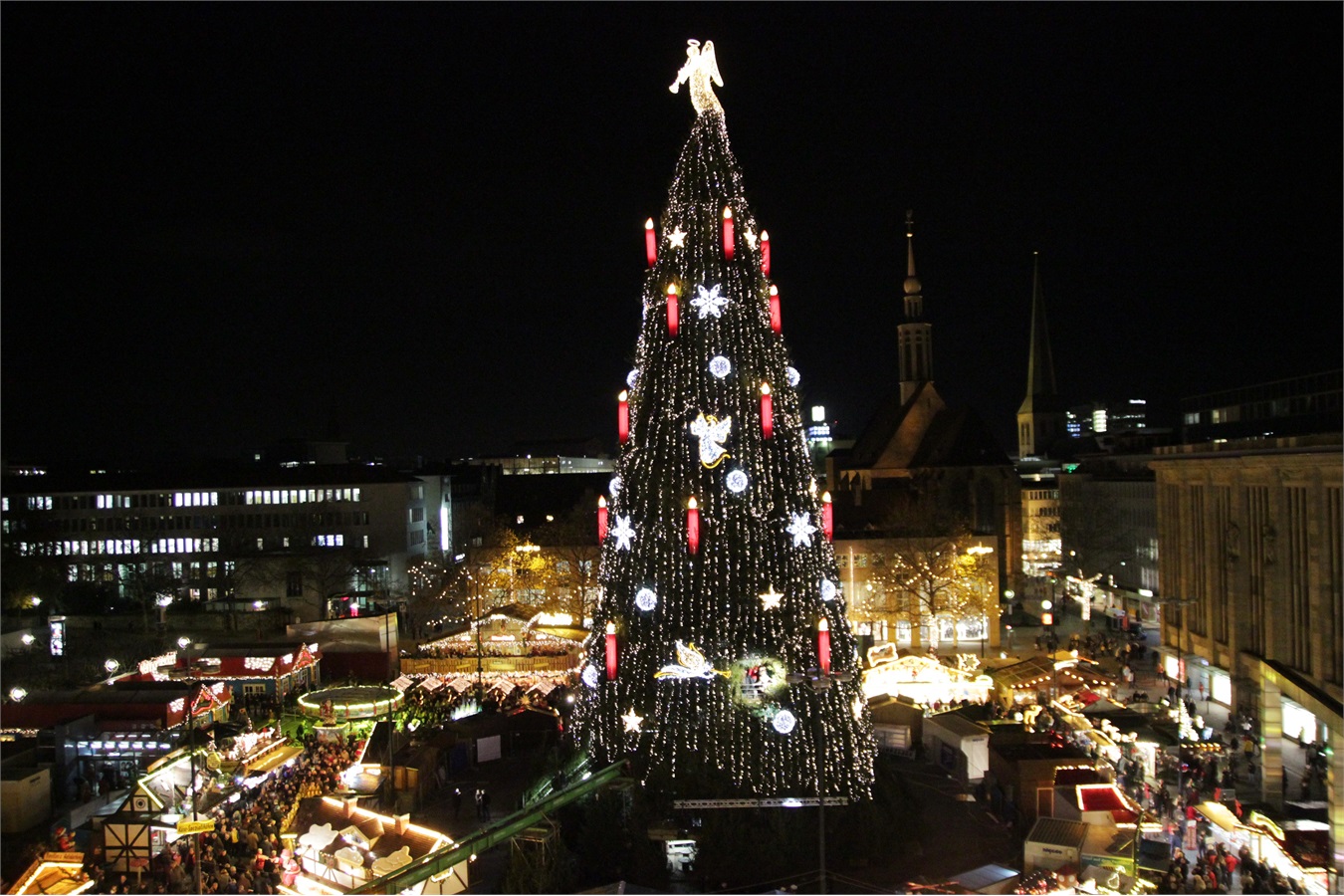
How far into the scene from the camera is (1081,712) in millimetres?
32594

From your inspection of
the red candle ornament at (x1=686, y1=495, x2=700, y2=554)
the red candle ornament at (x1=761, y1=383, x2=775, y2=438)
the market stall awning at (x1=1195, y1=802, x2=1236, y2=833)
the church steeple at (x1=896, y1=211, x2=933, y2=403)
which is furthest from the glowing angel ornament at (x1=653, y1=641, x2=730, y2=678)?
the church steeple at (x1=896, y1=211, x2=933, y2=403)

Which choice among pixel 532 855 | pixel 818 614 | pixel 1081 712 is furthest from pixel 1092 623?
pixel 532 855

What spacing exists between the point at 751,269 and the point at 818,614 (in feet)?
25.1

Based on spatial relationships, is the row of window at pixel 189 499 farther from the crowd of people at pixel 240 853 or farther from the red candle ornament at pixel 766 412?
the red candle ornament at pixel 766 412

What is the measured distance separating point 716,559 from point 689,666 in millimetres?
2301

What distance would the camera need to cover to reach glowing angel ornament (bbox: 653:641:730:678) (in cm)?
2208

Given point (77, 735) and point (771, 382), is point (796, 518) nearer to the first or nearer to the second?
point (771, 382)

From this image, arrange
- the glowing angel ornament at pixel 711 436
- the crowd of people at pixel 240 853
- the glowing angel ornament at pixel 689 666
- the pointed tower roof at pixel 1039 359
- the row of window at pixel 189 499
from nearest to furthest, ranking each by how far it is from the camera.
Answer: the crowd of people at pixel 240 853 → the glowing angel ornament at pixel 689 666 → the glowing angel ornament at pixel 711 436 → the row of window at pixel 189 499 → the pointed tower roof at pixel 1039 359

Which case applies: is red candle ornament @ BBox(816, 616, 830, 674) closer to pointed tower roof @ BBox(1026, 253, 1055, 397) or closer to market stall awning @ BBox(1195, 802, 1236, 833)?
market stall awning @ BBox(1195, 802, 1236, 833)

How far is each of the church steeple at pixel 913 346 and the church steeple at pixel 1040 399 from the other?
64635 millimetres

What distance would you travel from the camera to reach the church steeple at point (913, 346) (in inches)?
3305

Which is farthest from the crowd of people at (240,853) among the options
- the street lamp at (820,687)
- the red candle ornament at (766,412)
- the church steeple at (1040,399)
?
the church steeple at (1040,399)

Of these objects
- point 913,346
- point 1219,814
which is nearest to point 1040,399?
point 913,346

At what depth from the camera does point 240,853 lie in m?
23.5
